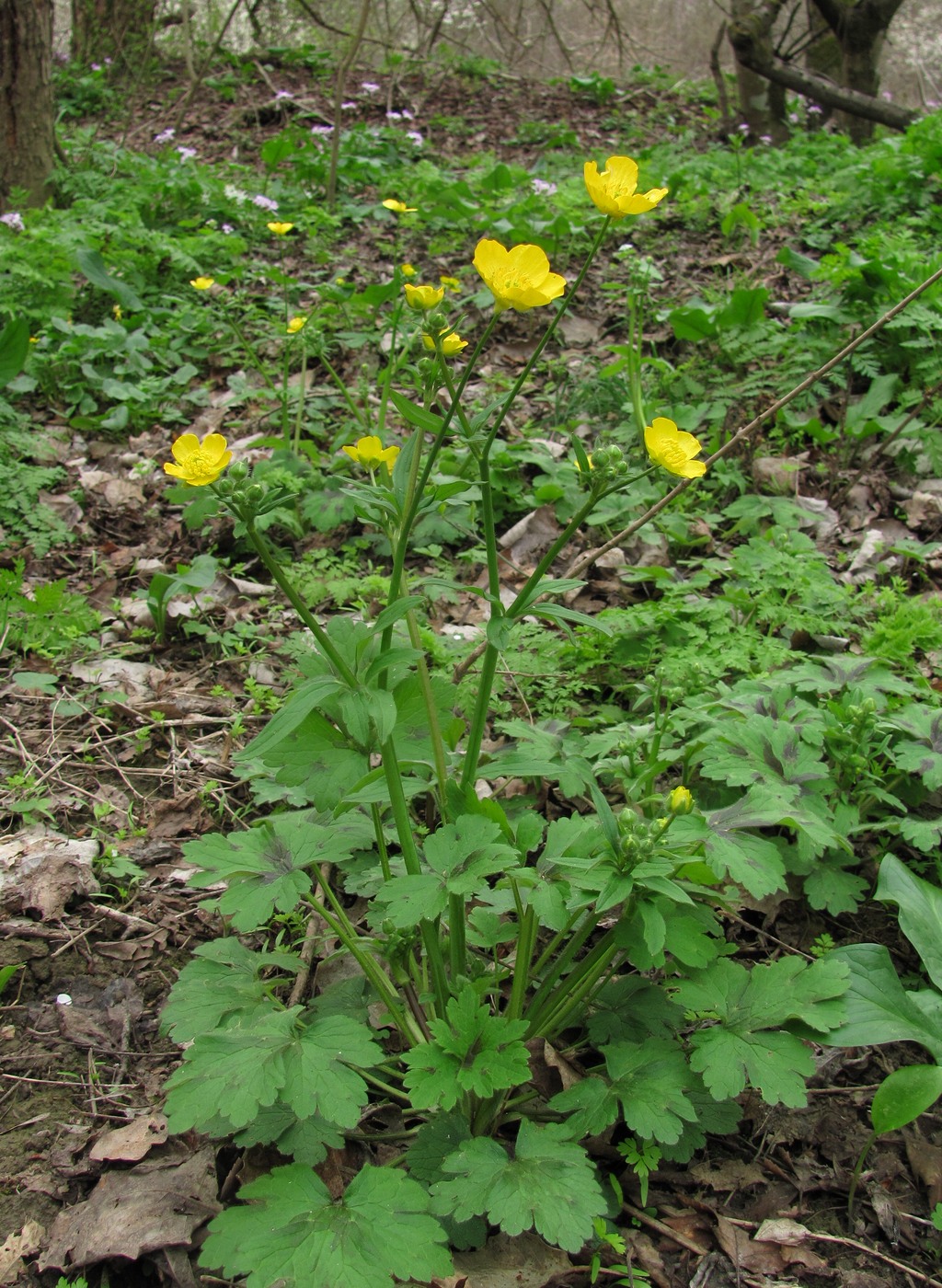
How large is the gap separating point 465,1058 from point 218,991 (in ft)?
1.38

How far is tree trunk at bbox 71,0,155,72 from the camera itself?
7.81 meters

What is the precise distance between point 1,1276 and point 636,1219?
976 millimetres

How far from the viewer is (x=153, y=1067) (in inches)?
64.3

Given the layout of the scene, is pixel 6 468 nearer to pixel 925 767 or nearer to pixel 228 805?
pixel 228 805

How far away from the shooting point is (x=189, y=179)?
17.8 feet

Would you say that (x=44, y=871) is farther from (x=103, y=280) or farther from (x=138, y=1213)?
(x=103, y=280)

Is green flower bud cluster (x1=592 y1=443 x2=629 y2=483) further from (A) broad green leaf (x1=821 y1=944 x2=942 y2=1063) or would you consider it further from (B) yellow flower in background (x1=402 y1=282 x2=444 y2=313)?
(A) broad green leaf (x1=821 y1=944 x2=942 y2=1063)

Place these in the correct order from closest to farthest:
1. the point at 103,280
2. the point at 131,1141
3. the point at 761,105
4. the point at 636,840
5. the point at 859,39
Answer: the point at 636,840, the point at 131,1141, the point at 103,280, the point at 859,39, the point at 761,105

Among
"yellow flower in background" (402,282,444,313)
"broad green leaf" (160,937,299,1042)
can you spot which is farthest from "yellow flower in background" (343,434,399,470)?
"broad green leaf" (160,937,299,1042)

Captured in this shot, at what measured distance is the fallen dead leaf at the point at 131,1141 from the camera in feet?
4.77

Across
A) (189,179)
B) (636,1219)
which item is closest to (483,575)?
(636,1219)

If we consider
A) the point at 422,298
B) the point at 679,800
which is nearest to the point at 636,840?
the point at 679,800

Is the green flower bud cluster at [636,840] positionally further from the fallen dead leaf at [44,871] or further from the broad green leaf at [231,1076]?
the fallen dead leaf at [44,871]

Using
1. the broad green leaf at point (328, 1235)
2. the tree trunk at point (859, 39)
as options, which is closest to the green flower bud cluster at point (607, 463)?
the broad green leaf at point (328, 1235)
